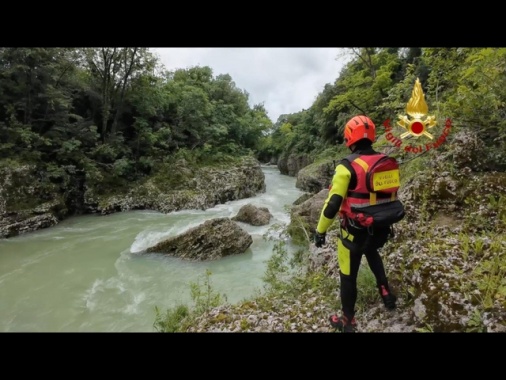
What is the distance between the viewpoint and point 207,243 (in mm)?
9133

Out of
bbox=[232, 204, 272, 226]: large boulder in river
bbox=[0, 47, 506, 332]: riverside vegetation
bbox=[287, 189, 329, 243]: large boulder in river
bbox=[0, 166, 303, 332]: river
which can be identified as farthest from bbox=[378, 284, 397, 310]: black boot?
bbox=[232, 204, 272, 226]: large boulder in river

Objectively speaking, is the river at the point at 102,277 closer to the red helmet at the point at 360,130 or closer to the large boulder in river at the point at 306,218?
the large boulder in river at the point at 306,218

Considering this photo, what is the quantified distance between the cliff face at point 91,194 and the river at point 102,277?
3.01ft

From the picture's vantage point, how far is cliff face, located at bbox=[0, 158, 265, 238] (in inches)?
452

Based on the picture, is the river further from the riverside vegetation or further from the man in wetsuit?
the man in wetsuit

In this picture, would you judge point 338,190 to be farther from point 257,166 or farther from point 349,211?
point 257,166

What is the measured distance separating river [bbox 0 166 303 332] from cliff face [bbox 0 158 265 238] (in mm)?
918

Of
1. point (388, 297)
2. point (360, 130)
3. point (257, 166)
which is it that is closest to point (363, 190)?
point (360, 130)

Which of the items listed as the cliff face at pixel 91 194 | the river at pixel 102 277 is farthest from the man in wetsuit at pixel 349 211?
the cliff face at pixel 91 194
